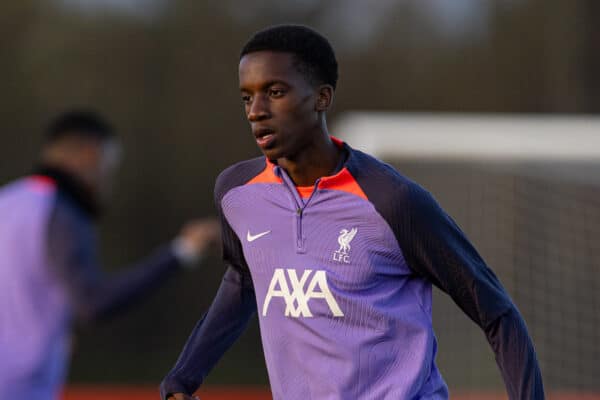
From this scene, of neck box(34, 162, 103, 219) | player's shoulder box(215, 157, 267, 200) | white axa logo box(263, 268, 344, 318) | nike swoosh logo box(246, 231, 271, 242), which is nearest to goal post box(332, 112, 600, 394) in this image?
neck box(34, 162, 103, 219)

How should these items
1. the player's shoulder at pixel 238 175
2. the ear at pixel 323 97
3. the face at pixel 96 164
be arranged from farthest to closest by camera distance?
the face at pixel 96 164 < the player's shoulder at pixel 238 175 < the ear at pixel 323 97

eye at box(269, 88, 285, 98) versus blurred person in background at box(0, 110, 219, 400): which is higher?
eye at box(269, 88, 285, 98)

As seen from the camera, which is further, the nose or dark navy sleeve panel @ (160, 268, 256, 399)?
dark navy sleeve panel @ (160, 268, 256, 399)

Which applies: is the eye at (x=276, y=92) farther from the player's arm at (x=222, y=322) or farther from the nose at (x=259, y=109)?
the player's arm at (x=222, y=322)

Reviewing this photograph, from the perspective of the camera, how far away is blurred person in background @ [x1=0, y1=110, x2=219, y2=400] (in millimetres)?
4336

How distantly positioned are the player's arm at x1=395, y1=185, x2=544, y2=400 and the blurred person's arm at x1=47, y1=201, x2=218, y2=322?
2.16m

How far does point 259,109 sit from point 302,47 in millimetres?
190

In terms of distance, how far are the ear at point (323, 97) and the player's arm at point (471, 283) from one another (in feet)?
0.94

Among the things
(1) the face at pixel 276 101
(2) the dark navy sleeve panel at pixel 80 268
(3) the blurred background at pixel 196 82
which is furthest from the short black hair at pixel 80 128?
(3) the blurred background at pixel 196 82

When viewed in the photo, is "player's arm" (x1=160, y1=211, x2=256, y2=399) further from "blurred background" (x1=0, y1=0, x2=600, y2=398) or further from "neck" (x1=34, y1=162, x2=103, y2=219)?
"blurred background" (x1=0, y1=0, x2=600, y2=398)

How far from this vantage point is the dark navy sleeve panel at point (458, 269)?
2465 millimetres

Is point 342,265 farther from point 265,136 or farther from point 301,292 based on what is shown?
A: point 265,136

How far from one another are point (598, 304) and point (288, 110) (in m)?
4.58

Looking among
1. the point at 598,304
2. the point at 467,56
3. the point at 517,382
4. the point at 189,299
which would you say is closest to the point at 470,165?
the point at 598,304
